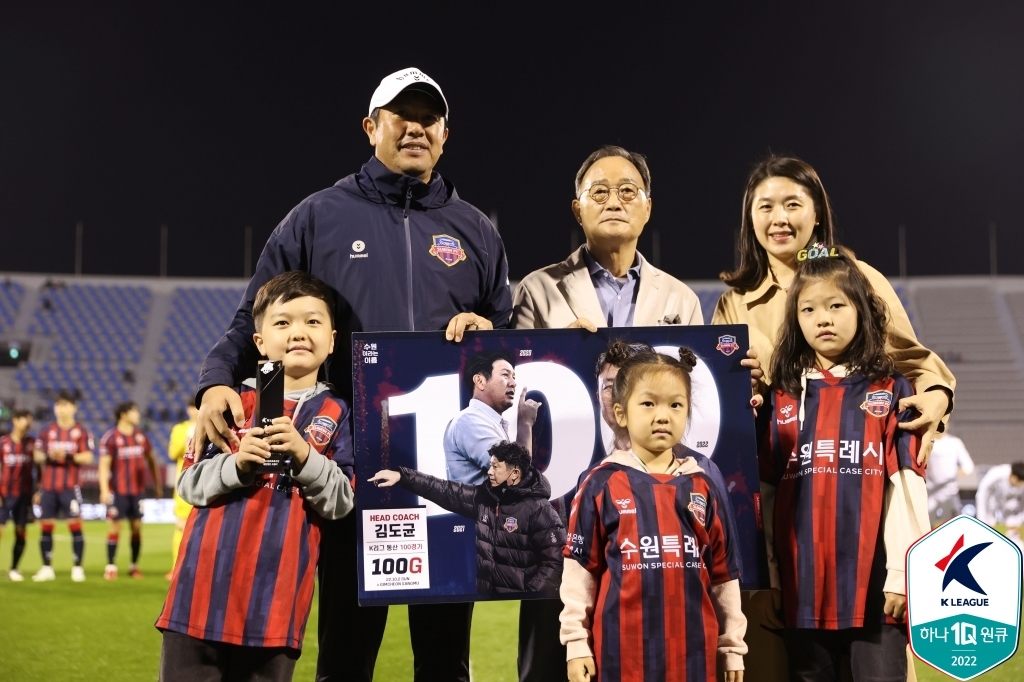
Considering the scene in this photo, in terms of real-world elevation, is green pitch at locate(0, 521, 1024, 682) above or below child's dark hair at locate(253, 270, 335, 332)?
below

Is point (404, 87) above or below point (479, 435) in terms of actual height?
above

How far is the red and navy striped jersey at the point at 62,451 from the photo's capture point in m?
11.5

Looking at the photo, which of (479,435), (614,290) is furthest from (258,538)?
(614,290)

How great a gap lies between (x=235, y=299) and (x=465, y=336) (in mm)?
34053

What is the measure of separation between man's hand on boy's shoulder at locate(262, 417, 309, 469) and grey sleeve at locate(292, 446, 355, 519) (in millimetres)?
61

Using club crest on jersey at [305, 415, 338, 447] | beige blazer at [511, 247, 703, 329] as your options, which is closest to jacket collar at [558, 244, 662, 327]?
beige blazer at [511, 247, 703, 329]

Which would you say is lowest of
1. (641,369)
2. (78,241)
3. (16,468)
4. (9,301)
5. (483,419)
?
(16,468)

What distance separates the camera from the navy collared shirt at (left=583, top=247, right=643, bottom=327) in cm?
314

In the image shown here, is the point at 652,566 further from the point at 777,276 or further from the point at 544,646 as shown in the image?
the point at 777,276

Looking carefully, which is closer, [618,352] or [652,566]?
[652,566]

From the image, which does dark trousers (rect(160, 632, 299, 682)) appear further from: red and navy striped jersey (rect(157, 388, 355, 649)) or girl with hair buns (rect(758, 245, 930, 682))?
girl with hair buns (rect(758, 245, 930, 682))

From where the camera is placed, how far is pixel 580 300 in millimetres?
3115

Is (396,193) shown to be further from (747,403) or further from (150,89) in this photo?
(150,89)

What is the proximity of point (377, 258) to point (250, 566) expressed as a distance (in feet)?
3.54
